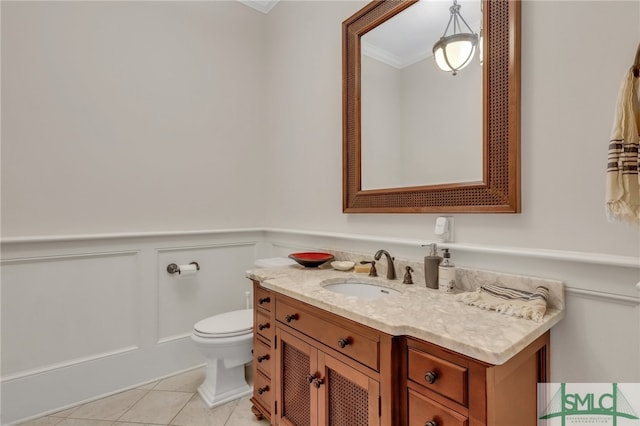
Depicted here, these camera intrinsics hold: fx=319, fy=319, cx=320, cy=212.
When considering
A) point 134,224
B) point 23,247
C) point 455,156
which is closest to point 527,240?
point 455,156

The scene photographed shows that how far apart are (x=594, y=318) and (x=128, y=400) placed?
2.44 m

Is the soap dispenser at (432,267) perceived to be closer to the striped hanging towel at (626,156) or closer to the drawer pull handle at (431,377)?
the drawer pull handle at (431,377)

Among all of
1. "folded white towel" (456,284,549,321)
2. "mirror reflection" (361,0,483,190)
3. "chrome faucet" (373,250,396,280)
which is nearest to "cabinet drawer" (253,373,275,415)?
"chrome faucet" (373,250,396,280)

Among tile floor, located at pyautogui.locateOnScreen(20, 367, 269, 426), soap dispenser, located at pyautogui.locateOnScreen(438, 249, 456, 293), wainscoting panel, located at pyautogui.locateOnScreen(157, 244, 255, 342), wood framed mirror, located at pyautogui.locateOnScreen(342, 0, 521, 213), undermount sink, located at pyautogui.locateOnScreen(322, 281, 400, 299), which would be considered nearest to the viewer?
wood framed mirror, located at pyautogui.locateOnScreen(342, 0, 521, 213)

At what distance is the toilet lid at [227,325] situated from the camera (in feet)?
6.25

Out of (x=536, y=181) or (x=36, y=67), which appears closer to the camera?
(x=536, y=181)

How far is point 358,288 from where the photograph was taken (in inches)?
65.2

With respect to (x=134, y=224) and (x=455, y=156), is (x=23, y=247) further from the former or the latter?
(x=455, y=156)

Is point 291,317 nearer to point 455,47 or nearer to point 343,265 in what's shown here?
point 343,265

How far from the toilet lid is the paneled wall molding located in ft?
2.21

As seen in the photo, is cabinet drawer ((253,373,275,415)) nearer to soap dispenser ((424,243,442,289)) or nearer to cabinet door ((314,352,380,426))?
cabinet door ((314,352,380,426))

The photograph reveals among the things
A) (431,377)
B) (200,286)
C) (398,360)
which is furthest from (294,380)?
(200,286)

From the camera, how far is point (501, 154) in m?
1.29

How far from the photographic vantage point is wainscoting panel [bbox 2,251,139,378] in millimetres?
1804
